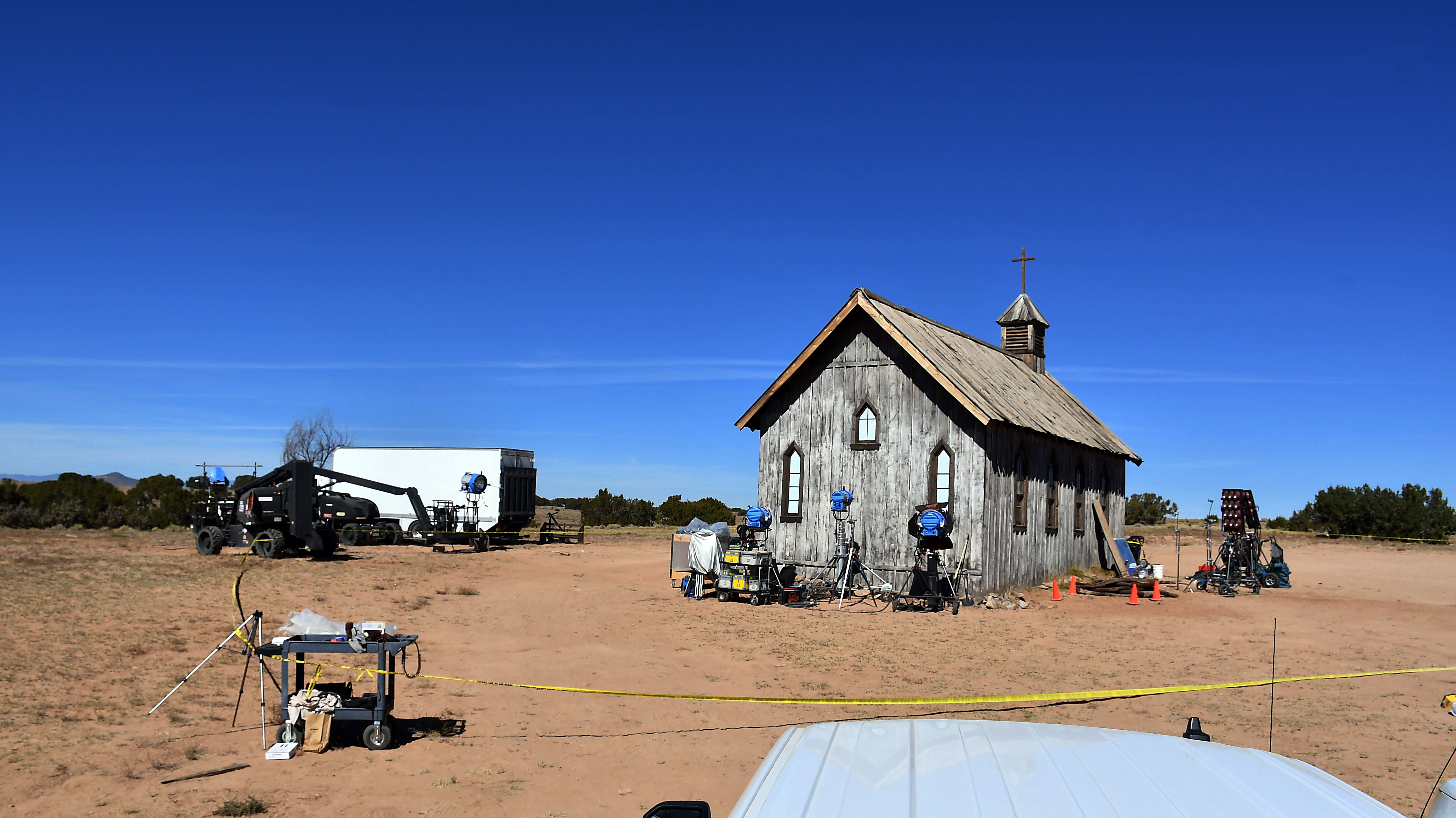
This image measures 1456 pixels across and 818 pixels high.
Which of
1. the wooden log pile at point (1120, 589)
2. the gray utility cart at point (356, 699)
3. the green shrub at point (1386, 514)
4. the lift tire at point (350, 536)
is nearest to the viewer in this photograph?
the gray utility cart at point (356, 699)

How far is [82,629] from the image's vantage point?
14.0 metres

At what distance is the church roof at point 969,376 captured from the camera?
69.6 ft

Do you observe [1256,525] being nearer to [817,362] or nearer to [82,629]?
[817,362]

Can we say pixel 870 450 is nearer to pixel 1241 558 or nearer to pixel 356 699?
pixel 1241 558

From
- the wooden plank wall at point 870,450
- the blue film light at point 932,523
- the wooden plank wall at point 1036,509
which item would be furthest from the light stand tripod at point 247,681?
the wooden plank wall at point 1036,509

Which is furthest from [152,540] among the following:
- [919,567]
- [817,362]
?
[919,567]

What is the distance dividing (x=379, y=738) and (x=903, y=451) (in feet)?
51.2

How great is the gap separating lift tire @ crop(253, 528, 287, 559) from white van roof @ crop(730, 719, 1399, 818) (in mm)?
27459

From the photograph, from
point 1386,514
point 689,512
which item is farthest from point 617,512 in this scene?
point 1386,514

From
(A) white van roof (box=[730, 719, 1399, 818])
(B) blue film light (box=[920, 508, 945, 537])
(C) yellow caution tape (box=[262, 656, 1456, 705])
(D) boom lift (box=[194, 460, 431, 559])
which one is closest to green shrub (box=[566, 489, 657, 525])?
(D) boom lift (box=[194, 460, 431, 559])

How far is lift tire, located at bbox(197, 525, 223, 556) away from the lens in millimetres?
27781

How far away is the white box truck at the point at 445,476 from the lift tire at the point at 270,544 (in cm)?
1004

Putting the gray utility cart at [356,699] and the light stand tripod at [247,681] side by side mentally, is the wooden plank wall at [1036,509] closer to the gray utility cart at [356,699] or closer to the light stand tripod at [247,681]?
the gray utility cart at [356,699]

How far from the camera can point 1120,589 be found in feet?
78.1
